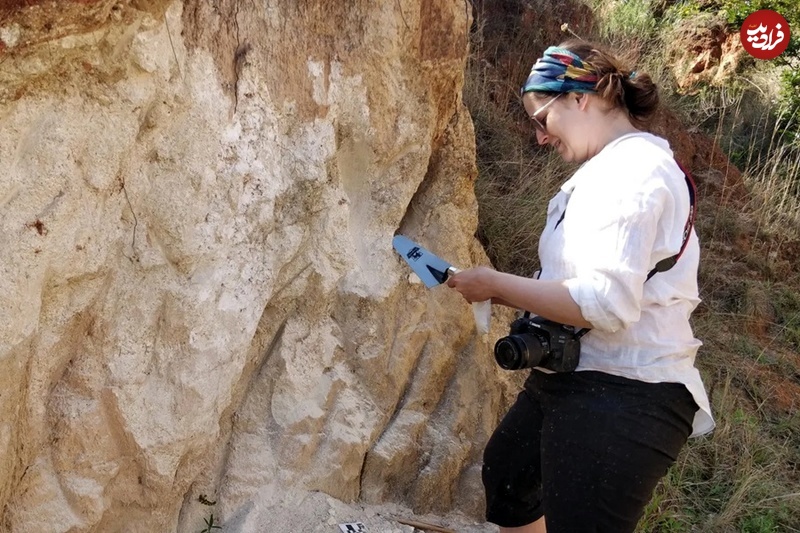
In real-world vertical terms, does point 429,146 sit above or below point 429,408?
above

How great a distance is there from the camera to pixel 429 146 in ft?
9.28

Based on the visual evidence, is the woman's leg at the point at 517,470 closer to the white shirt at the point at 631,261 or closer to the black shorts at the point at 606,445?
the black shorts at the point at 606,445

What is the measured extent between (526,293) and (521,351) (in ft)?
0.48

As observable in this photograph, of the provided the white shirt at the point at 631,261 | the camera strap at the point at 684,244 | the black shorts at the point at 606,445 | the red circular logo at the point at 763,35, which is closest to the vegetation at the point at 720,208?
the red circular logo at the point at 763,35

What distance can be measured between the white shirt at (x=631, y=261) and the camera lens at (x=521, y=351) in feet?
0.38

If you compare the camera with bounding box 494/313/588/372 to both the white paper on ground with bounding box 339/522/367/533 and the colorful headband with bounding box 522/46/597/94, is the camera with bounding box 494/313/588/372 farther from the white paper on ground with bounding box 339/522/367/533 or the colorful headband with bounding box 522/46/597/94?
the white paper on ground with bounding box 339/522/367/533

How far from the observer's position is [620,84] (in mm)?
2018

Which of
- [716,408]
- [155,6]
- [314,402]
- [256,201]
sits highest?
[155,6]

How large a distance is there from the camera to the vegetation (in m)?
1.70

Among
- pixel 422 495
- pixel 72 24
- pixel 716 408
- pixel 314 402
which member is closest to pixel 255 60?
pixel 72 24

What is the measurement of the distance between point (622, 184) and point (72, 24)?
1.23 m

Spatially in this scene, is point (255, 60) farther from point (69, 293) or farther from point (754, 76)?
point (754, 76)

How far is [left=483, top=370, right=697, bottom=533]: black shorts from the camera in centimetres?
188

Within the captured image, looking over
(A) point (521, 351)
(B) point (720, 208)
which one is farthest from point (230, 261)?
(B) point (720, 208)
